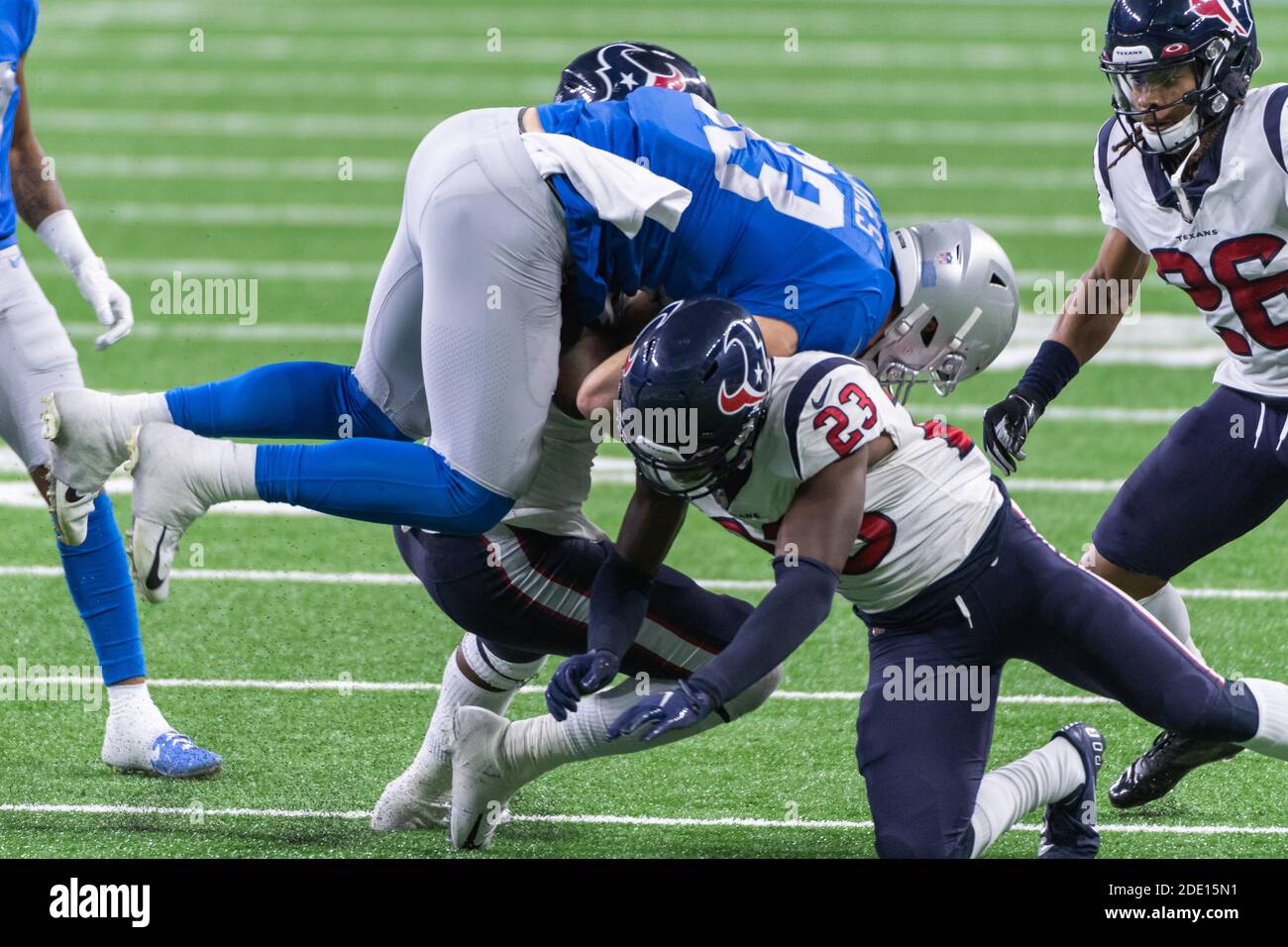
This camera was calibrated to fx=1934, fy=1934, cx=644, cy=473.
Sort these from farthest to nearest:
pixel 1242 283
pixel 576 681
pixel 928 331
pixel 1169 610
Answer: pixel 1169 610, pixel 1242 283, pixel 928 331, pixel 576 681

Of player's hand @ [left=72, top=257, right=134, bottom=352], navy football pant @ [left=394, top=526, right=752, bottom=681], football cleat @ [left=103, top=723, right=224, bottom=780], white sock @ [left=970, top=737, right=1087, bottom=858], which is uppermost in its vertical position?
player's hand @ [left=72, top=257, right=134, bottom=352]

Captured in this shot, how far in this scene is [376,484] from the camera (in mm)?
3867

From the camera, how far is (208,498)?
3836 millimetres

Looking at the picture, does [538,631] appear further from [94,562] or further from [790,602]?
[94,562]

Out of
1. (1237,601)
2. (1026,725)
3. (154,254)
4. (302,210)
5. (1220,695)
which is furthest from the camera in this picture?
(302,210)

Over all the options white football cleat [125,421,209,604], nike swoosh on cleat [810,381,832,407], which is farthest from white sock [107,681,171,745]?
nike swoosh on cleat [810,381,832,407]

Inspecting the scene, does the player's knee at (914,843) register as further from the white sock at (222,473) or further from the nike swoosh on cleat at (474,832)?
the white sock at (222,473)

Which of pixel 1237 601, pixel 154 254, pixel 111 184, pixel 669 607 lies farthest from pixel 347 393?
pixel 111 184

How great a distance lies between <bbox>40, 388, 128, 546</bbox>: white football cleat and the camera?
12.8ft

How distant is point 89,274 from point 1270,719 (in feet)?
9.57

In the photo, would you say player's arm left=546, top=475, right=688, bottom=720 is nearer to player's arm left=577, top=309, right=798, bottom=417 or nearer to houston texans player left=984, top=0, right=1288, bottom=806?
player's arm left=577, top=309, right=798, bottom=417

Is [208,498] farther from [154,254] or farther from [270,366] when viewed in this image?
[154,254]

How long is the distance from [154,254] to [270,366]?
7.25 m

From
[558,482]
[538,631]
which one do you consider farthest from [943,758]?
[558,482]
